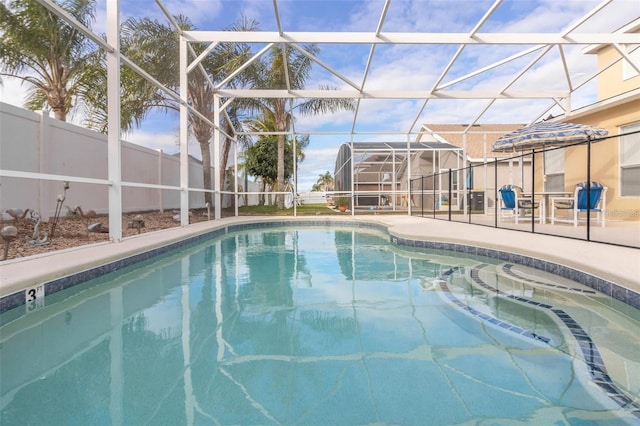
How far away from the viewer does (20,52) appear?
27.6ft

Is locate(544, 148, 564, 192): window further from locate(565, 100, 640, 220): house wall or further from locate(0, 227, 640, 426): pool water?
locate(0, 227, 640, 426): pool water

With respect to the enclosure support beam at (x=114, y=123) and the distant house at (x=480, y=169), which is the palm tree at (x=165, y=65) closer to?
the enclosure support beam at (x=114, y=123)

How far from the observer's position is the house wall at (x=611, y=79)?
32.3ft

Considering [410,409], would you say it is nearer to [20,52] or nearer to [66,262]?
[66,262]

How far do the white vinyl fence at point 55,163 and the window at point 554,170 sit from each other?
32.6 ft

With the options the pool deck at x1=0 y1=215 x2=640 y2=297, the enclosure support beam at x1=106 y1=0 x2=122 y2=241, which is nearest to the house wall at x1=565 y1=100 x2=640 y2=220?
the pool deck at x1=0 y1=215 x2=640 y2=297

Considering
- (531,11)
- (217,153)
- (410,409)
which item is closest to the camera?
(410,409)

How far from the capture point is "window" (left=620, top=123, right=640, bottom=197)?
24.3ft

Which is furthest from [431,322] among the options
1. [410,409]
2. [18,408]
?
[18,408]

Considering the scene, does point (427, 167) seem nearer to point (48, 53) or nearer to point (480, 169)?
point (480, 169)

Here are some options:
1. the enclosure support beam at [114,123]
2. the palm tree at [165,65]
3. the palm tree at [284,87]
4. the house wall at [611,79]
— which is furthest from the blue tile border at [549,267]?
the house wall at [611,79]

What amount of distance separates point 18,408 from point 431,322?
2278 millimetres

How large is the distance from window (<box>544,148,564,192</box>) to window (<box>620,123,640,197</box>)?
1.88 metres

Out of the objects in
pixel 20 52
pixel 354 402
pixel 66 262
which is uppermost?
pixel 20 52
